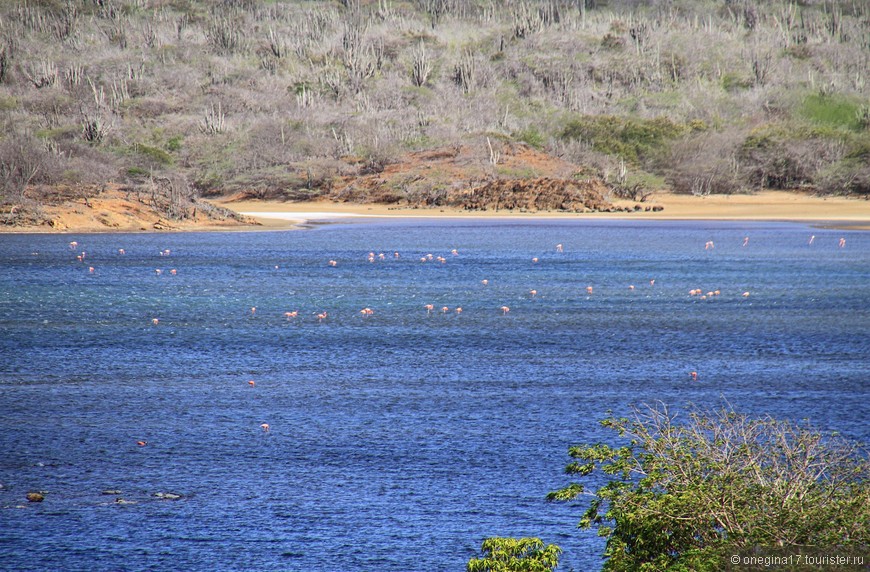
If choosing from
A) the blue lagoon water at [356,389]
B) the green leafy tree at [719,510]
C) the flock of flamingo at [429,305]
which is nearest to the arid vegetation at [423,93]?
the flock of flamingo at [429,305]

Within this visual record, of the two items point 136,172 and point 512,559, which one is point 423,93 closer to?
point 136,172

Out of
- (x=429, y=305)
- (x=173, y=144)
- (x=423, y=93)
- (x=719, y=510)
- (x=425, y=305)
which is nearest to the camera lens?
(x=719, y=510)

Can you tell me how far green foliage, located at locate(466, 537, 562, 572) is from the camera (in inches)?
338

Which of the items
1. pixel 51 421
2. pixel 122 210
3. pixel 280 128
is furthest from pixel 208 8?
pixel 51 421

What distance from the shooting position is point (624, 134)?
88.4m

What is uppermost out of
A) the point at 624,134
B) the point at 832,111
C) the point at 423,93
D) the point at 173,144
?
the point at 423,93

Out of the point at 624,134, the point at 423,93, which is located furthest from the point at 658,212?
the point at 423,93

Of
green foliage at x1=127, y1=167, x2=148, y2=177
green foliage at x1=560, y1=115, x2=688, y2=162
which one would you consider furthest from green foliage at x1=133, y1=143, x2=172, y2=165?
green foliage at x1=560, y1=115, x2=688, y2=162

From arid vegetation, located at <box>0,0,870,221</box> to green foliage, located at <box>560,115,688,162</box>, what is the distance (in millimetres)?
186

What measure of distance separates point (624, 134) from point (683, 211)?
64.8 ft

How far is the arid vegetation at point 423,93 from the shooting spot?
78.2 m

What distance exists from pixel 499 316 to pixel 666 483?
17861mm

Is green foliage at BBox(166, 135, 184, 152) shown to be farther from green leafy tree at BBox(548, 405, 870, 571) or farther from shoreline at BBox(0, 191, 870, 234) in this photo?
green leafy tree at BBox(548, 405, 870, 571)

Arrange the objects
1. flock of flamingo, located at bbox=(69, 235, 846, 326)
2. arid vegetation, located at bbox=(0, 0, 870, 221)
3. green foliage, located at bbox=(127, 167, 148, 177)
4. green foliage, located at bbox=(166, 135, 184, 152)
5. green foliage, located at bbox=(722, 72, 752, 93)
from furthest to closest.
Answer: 1. green foliage, located at bbox=(722, 72, 752, 93)
2. green foliage, located at bbox=(166, 135, 184, 152)
3. arid vegetation, located at bbox=(0, 0, 870, 221)
4. green foliage, located at bbox=(127, 167, 148, 177)
5. flock of flamingo, located at bbox=(69, 235, 846, 326)
